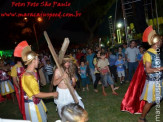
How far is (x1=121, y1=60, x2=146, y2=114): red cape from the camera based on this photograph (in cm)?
457

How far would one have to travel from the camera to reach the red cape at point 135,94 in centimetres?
457

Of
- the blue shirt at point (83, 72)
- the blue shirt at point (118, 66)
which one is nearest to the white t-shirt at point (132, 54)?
the blue shirt at point (118, 66)

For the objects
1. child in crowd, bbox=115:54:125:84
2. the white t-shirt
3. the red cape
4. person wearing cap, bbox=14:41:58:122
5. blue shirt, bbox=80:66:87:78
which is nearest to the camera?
person wearing cap, bbox=14:41:58:122

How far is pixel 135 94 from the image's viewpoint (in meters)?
4.72

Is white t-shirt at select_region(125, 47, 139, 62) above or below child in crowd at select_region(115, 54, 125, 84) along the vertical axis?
above

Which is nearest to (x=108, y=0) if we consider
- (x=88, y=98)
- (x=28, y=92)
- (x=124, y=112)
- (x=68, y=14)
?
(x=68, y=14)

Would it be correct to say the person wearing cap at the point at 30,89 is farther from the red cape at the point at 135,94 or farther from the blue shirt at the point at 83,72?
the blue shirt at the point at 83,72

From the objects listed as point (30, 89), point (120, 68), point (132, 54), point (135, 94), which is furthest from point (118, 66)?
point (30, 89)

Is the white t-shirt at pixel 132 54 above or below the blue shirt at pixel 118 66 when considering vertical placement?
above

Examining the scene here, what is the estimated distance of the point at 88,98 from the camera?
686 centimetres

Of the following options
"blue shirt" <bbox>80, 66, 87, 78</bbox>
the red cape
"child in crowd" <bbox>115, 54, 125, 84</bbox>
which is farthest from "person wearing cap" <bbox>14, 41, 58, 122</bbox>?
"child in crowd" <bbox>115, 54, 125, 84</bbox>

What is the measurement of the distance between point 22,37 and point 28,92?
36447 mm

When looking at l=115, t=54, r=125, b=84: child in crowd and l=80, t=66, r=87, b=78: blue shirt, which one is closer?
l=80, t=66, r=87, b=78: blue shirt

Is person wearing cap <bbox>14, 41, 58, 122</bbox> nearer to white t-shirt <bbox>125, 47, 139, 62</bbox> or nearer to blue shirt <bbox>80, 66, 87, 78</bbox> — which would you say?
blue shirt <bbox>80, 66, 87, 78</bbox>
